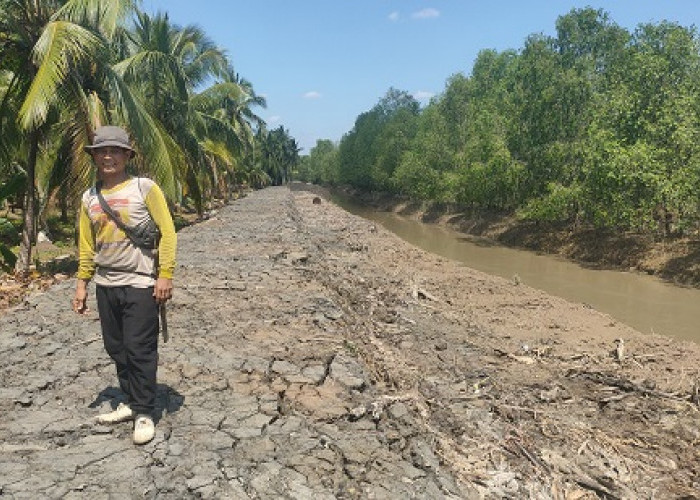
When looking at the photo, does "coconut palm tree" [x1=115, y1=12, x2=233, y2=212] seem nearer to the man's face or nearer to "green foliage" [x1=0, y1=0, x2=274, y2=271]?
"green foliage" [x1=0, y1=0, x2=274, y2=271]

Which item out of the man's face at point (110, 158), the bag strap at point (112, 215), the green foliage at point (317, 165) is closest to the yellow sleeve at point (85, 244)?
the bag strap at point (112, 215)

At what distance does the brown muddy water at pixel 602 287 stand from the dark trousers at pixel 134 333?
37.1 feet

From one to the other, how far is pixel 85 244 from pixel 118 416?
4.21 feet

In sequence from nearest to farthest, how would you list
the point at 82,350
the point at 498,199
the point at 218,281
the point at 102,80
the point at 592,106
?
the point at 82,350 < the point at 218,281 < the point at 102,80 < the point at 592,106 < the point at 498,199

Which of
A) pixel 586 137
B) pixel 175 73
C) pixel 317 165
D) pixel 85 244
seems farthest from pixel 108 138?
pixel 317 165

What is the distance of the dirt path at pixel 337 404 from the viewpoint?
11.1ft

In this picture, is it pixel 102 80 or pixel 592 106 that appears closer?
pixel 102 80

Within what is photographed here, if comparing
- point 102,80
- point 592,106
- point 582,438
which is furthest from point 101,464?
point 592,106

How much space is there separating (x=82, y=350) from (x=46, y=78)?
479 cm

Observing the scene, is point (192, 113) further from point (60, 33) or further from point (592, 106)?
point (592, 106)

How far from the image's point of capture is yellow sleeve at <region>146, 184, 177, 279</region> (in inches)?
136

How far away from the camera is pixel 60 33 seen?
813cm

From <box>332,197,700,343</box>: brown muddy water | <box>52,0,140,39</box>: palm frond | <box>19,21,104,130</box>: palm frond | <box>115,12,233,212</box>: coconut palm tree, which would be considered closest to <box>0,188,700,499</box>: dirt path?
<box>19,21,104,130</box>: palm frond

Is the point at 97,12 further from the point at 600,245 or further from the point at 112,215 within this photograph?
the point at 600,245
